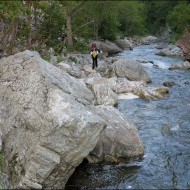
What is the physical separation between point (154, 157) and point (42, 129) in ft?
13.4

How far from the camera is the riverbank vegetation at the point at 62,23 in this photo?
14.3 metres

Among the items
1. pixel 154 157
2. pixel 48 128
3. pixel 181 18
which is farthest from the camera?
pixel 181 18

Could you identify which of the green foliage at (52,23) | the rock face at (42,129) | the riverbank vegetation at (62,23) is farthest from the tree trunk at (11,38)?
the green foliage at (52,23)

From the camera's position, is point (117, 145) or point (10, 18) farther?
point (10, 18)

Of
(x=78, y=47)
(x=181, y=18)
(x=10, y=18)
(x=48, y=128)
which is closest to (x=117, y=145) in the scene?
(x=48, y=128)

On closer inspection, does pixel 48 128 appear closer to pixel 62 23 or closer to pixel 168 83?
pixel 168 83

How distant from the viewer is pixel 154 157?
9.81 metres

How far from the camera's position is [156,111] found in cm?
1449

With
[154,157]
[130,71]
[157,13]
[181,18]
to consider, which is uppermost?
[154,157]

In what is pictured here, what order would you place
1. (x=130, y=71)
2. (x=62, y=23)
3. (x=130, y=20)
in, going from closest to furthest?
(x=130, y=71) < (x=62, y=23) < (x=130, y=20)

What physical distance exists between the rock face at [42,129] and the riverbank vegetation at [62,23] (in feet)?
11.2

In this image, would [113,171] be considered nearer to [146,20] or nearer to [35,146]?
[35,146]

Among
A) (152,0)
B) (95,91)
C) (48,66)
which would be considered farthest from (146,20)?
(48,66)

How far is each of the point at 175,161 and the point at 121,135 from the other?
1850 mm
